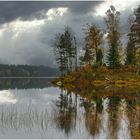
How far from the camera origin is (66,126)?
22.8 metres

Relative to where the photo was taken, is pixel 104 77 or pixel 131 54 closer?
pixel 104 77

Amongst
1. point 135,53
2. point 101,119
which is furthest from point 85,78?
point 101,119

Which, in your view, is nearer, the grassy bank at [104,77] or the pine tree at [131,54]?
the grassy bank at [104,77]

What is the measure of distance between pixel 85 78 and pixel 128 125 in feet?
167

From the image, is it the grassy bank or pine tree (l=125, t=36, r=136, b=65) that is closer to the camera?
the grassy bank

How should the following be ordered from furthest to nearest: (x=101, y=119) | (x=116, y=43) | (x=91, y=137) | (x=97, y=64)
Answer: (x=116, y=43), (x=97, y=64), (x=101, y=119), (x=91, y=137)

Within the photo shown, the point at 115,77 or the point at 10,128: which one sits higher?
the point at 115,77

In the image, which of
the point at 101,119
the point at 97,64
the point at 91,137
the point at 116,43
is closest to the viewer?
the point at 91,137

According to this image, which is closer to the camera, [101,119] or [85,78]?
[101,119]

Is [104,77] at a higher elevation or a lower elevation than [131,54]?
lower

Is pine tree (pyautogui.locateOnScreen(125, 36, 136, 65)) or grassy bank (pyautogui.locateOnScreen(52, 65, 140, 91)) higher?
pine tree (pyautogui.locateOnScreen(125, 36, 136, 65))

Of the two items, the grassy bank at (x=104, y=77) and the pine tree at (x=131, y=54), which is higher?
the pine tree at (x=131, y=54)

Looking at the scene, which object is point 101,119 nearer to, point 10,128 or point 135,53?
point 10,128

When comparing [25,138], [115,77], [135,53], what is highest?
[135,53]
